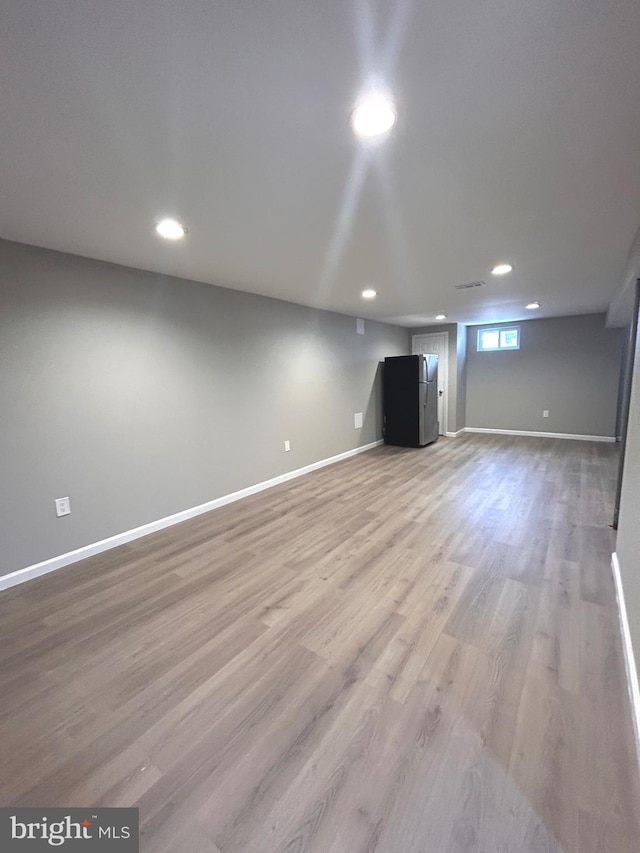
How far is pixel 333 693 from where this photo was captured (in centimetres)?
138

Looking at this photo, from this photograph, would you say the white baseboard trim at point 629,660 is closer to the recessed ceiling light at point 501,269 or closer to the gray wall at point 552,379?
the recessed ceiling light at point 501,269

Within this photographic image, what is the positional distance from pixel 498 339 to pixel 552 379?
1.21 metres

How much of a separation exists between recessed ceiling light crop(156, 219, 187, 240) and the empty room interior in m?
0.07

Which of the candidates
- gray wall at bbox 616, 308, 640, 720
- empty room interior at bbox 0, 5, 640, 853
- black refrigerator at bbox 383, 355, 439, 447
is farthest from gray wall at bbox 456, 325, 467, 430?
gray wall at bbox 616, 308, 640, 720

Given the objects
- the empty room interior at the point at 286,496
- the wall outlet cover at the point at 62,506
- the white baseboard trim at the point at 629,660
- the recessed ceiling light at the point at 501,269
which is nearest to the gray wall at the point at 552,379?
the empty room interior at the point at 286,496

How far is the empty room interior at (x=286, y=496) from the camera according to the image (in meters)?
0.95

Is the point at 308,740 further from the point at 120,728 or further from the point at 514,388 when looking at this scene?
the point at 514,388

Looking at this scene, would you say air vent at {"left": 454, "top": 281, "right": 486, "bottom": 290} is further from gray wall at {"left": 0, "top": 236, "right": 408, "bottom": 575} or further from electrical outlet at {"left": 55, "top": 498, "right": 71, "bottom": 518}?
electrical outlet at {"left": 55, "top": 498, "right": 71, "bottom": 518}

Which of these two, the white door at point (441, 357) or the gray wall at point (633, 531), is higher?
the white door at point (441, 357)

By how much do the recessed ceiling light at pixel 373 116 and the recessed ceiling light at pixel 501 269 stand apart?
207 cm

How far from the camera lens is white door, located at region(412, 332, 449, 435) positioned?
6.41 metres

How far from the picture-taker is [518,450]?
17.8 feet

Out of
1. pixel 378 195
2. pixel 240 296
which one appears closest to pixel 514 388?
pixel 240 296

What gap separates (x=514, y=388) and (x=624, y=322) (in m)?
1.84
